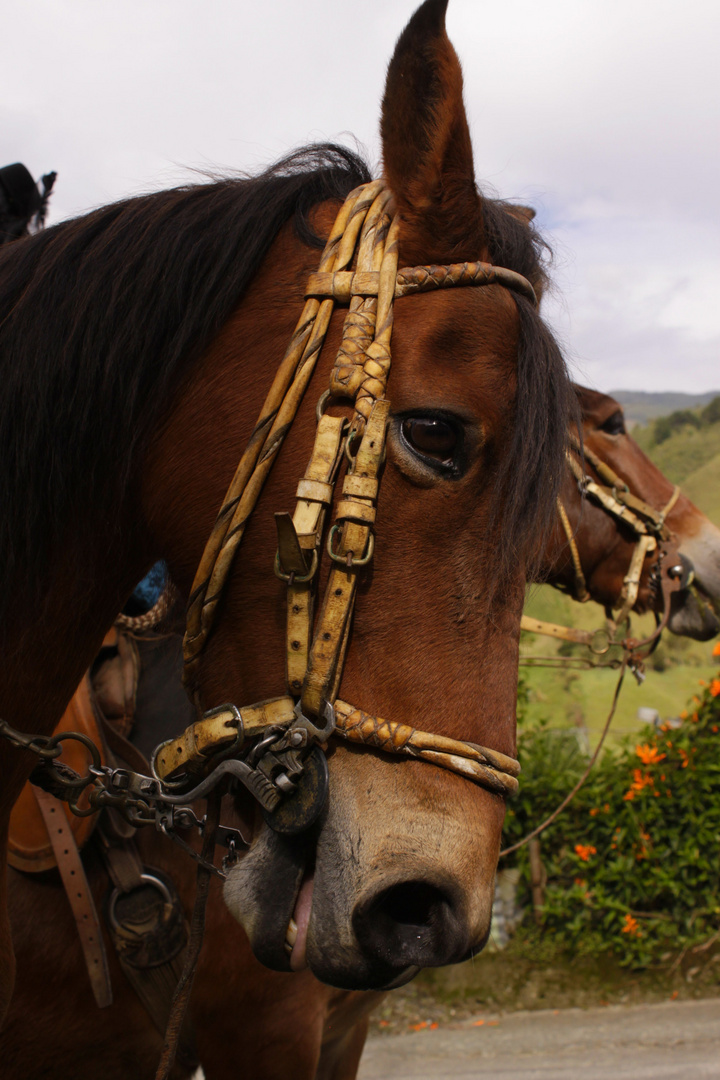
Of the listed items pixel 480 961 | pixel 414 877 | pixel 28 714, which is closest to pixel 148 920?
pixel 28 714

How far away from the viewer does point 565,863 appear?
5367mm

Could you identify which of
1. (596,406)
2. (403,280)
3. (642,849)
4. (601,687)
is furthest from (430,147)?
(601,687)

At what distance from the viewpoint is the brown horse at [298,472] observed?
1.14 m

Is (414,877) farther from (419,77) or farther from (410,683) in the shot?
(419,77)

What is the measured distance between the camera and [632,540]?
4.01 m

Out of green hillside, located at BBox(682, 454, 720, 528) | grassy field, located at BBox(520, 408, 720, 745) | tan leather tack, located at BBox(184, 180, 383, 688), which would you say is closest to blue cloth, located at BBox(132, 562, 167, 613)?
tan leather tack, located at BBox(184, 180, 383, 688)

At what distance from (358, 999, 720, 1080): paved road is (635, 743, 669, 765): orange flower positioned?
1.52 m

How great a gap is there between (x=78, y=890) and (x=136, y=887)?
0.17m

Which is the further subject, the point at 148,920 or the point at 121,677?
the point at 121,677

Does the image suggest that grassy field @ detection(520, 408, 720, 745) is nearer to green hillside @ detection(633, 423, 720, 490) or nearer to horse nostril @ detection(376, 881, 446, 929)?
horse nostril @ detection(376, 881, 446, 929)

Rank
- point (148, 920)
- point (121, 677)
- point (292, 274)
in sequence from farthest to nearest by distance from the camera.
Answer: point (121, 677), point (148, 920), point (292, 274)

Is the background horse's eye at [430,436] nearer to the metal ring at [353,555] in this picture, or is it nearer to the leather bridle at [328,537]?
the leather bridle at [328,537]

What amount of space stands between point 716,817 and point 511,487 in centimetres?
471

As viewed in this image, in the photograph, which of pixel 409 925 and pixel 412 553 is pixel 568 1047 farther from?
pixel 412 553
